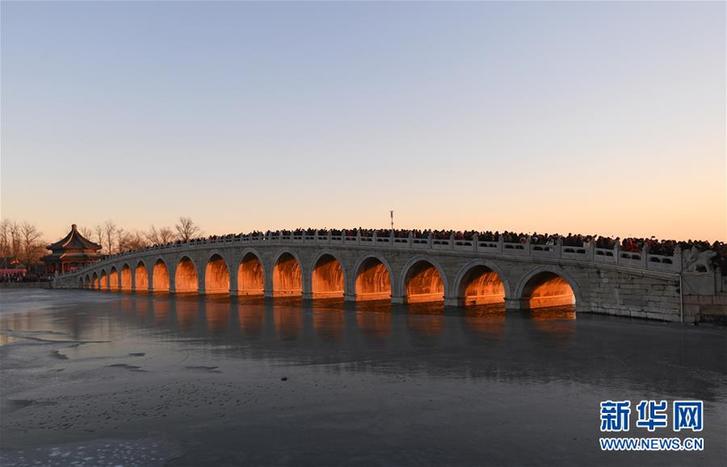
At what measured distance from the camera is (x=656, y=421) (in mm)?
10055

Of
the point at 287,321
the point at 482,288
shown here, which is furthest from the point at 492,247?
the point at 287,321

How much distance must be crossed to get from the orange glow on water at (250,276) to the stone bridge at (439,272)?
0.09 metres

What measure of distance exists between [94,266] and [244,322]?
186 ft

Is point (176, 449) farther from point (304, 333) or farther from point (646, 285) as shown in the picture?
point (646, 285)

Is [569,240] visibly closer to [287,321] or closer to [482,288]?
[482,288]

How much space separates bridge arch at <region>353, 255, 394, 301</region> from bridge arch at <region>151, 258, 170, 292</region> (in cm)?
2999

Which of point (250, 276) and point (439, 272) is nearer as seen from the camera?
point (439, 272)

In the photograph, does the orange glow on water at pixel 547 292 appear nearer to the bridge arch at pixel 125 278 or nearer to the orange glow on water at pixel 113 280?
the bridge arch at pixel 125 278

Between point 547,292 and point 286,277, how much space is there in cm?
2121

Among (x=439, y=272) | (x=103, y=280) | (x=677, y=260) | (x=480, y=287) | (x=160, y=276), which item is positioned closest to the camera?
(x=677, y=260)

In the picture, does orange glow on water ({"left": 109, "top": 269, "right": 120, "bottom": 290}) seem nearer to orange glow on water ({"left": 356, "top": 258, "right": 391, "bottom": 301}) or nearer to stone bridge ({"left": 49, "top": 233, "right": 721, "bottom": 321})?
stone bridge ({"left": 49, "top": 233, "right": 721, "bottom": 321})

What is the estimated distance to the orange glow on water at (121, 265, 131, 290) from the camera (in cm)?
6931

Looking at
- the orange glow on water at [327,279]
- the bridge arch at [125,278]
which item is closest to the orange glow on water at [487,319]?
the orange glow on water at [327,279]

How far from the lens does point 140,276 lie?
68.8 metres
